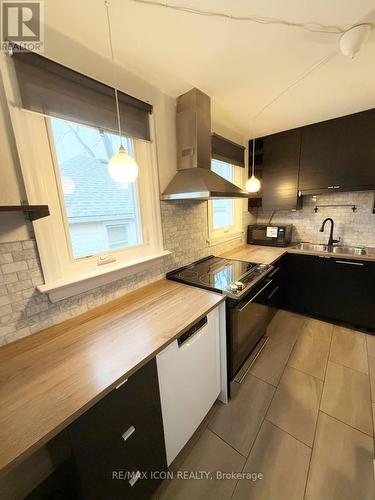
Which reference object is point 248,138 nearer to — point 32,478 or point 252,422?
point 252,422

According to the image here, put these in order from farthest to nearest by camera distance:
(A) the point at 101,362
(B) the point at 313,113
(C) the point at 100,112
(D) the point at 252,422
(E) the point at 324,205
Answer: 1. (E) the point at 324,205
2. (B) the point at 313,113
3. (D) the point at 252,422
4. (C) the point at 100,112
5. (A) the point at 101,362

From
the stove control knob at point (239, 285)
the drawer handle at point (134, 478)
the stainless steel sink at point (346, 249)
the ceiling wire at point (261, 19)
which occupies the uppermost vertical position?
the ceiling wire at point (261, 19)

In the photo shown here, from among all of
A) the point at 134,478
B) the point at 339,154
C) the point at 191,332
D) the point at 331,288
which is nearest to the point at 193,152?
the point at 191,332

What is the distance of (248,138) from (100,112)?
2128mm

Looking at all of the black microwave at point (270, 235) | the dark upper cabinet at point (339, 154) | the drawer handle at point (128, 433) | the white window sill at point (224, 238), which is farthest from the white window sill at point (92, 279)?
the dark upper cabinet at point (339, 154)

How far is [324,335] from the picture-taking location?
214cm

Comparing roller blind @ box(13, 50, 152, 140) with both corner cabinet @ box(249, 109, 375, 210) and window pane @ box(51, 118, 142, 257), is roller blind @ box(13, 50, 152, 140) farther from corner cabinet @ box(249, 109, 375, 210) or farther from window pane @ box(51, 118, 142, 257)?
corner cabinet @ box(249, 109, 375, 210)

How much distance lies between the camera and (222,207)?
2496 millimetres

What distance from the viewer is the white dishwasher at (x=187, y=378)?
97cm

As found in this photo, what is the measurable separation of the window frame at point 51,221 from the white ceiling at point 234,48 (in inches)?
14.1

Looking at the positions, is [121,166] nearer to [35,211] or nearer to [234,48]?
[35,211]

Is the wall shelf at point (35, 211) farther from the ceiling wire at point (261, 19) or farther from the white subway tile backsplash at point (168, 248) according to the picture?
the ceiling wire at point (261, 19)

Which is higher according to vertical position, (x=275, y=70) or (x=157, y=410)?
(x=275, y=70)

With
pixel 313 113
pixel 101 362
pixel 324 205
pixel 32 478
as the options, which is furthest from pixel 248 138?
pixel 32 478
